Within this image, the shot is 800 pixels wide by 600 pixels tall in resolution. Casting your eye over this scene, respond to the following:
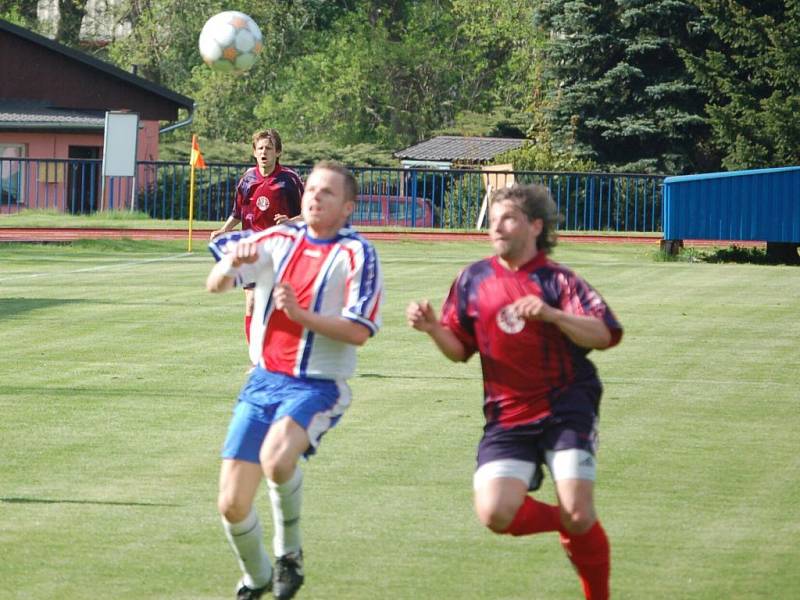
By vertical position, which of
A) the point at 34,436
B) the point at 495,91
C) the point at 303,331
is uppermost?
the point at 495,91

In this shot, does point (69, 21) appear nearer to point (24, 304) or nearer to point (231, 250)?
point (24, 304)

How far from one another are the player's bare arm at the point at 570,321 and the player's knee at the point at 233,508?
131 cm

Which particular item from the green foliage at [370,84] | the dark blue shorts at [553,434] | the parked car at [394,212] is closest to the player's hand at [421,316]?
the dark blue shorts at [553,434]

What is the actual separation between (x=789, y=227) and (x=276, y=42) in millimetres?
42750

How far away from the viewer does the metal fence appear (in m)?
34.2

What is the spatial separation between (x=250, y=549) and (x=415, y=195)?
28.1 metres

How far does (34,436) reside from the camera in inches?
401

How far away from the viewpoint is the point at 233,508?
6.12 metres

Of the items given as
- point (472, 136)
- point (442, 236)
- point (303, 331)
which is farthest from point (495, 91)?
point (303, 331)

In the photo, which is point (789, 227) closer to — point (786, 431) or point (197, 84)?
point (786, 431)

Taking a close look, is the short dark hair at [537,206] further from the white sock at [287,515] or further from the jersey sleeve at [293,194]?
the jersey sleeve at [293,194]

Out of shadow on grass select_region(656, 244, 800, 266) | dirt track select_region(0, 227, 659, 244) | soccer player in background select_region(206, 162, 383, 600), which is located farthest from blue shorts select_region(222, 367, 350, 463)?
dirt track select_region(0, 227, 659, 244)

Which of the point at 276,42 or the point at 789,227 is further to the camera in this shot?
the point at 276,42

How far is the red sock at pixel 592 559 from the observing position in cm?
611
